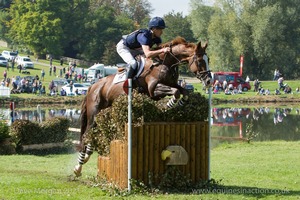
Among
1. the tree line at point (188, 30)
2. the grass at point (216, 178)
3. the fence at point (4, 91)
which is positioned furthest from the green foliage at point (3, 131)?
the tree line at point (188, 30)

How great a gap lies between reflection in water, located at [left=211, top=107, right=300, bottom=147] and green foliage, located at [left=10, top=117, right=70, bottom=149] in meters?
6.68

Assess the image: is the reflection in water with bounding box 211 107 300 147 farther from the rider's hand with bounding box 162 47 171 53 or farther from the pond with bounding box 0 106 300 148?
the rider's hand with bounding box 162 47 171 53

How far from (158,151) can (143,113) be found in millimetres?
746

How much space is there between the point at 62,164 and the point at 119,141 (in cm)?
705

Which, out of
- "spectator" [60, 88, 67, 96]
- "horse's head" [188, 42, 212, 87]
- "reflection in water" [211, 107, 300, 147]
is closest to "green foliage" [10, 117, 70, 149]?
"reflection in water" [211, 107, 300, 147]

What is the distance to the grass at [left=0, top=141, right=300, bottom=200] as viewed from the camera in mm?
10344

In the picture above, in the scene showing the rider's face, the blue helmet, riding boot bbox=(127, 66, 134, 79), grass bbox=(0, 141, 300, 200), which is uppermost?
the blue helmet

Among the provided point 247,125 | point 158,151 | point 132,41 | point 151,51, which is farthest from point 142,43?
point 247,125

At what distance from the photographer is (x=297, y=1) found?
79.7m

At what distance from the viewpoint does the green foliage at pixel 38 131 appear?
21894 mm

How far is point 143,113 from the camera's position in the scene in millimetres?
10664

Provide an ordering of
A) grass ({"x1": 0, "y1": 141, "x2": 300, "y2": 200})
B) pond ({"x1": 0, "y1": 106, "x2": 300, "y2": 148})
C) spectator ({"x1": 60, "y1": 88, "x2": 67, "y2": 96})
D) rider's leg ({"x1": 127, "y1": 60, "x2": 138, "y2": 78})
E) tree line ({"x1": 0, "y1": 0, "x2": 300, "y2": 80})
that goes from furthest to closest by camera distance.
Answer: tree line ({"x1": 0, "y1": 0, "x2": 300, "y2": 80})
spectator ({"x1": 60, "y1": 88, "x2": 67, "y2": 96})
pond ({"x1": 0, "y1": 106, "x2": 300, "y2": 148})
rider's leg ({"x1": 127, "y1": 60, "x2": 138, "y2": 78})
grass ({"x1": 0, "y1": 141, "x2": 300, "y2": 200})

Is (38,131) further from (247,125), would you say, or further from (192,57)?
(247,125)

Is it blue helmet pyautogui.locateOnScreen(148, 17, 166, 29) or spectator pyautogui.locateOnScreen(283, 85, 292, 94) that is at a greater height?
spectator pyautogui.locateOnScreen(283, 85, 292, 94)
